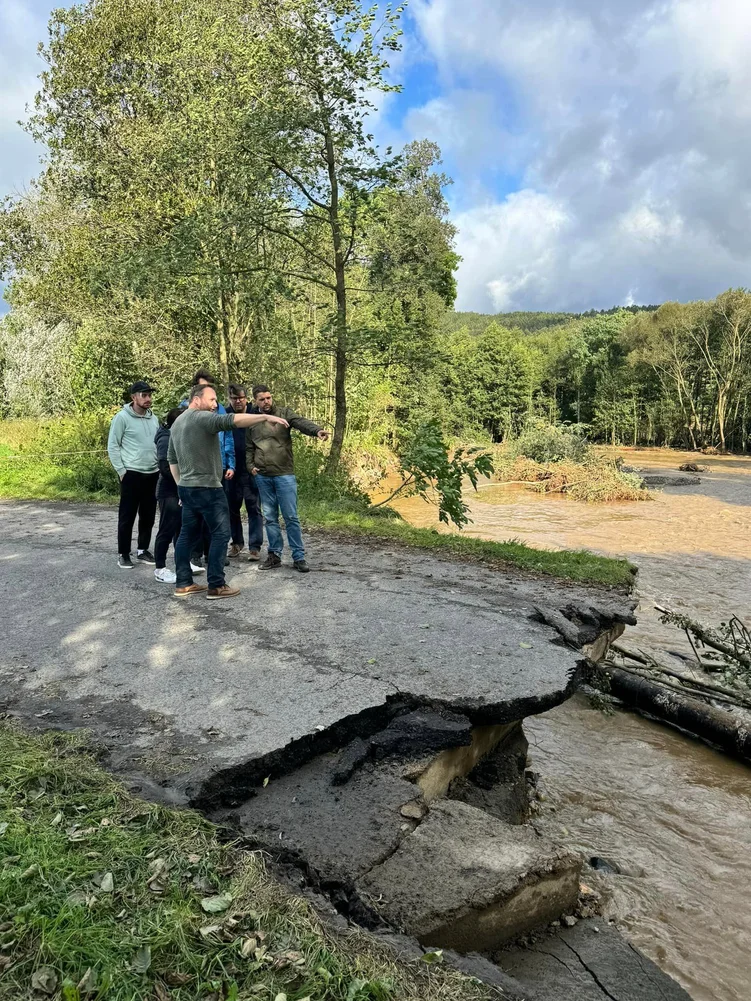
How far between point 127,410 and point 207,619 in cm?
292

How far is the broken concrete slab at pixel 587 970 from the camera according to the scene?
10.1ft

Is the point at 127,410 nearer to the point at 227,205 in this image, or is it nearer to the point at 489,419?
the point at 227,205

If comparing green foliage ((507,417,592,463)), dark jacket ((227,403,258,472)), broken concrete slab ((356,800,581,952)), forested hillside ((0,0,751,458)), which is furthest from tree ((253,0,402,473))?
green foliage ((507,417,592,463))

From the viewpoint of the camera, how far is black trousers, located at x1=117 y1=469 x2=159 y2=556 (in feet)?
26.2

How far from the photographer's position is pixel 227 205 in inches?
567

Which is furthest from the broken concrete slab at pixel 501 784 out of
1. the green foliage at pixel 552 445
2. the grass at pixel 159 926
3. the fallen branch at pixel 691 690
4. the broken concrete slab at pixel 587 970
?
the green foliage at pixel 552 445

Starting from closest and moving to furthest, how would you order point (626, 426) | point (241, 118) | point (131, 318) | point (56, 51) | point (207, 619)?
point (207, 619)
point (241, 118)
point (131, 318)
point (56, 51)
point (626, 426)

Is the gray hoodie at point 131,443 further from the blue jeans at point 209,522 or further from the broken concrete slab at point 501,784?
the broken concrete slab at point 501,784

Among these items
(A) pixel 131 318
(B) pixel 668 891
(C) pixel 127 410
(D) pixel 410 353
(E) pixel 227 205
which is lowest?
(B) pixel 668 891

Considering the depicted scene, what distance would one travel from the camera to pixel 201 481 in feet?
22.0

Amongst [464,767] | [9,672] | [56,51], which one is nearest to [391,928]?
[464,767]

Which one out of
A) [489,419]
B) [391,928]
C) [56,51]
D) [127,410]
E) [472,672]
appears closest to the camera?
[391,928]

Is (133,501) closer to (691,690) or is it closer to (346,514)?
(346,514)

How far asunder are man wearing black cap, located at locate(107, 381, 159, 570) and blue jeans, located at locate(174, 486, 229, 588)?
134 centimetres
